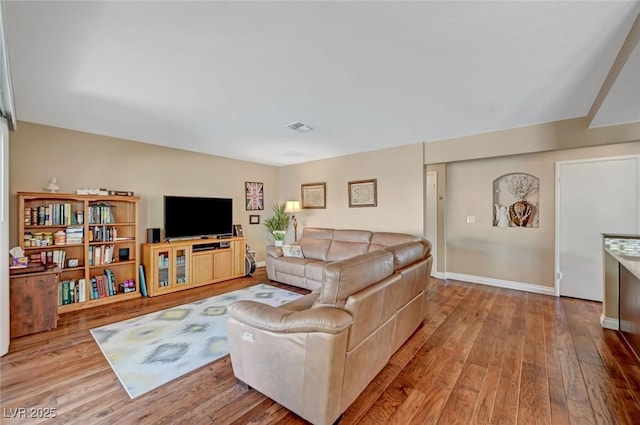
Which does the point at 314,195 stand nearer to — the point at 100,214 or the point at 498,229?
the point at 498,229

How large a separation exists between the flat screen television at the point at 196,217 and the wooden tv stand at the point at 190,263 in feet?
→ 0.59

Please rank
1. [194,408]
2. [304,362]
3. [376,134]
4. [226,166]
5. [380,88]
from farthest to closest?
[226,166] → [376,134] → [380,88] → [194,408] → [304,362]

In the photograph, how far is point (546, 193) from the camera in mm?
4004

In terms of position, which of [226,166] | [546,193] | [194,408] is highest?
[226,166]

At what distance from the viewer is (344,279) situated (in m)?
1.63

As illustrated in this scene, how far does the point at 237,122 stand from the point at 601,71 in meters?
3.59

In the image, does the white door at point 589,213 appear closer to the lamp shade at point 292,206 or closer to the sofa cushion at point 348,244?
the sofa cushion at point 348,244

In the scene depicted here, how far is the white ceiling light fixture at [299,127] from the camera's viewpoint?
3.43 m

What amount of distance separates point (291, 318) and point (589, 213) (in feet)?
14.7

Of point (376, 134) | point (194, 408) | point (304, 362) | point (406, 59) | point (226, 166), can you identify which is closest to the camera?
point (304, 362)

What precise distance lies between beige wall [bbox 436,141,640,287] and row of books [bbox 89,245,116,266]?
5.58 meters

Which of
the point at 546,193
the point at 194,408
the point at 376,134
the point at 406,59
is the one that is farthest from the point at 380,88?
the point at 546,193

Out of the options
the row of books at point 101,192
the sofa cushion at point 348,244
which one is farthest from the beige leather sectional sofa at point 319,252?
the row of books at point 101,192

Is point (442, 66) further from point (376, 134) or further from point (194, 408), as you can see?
point (194, 408)
